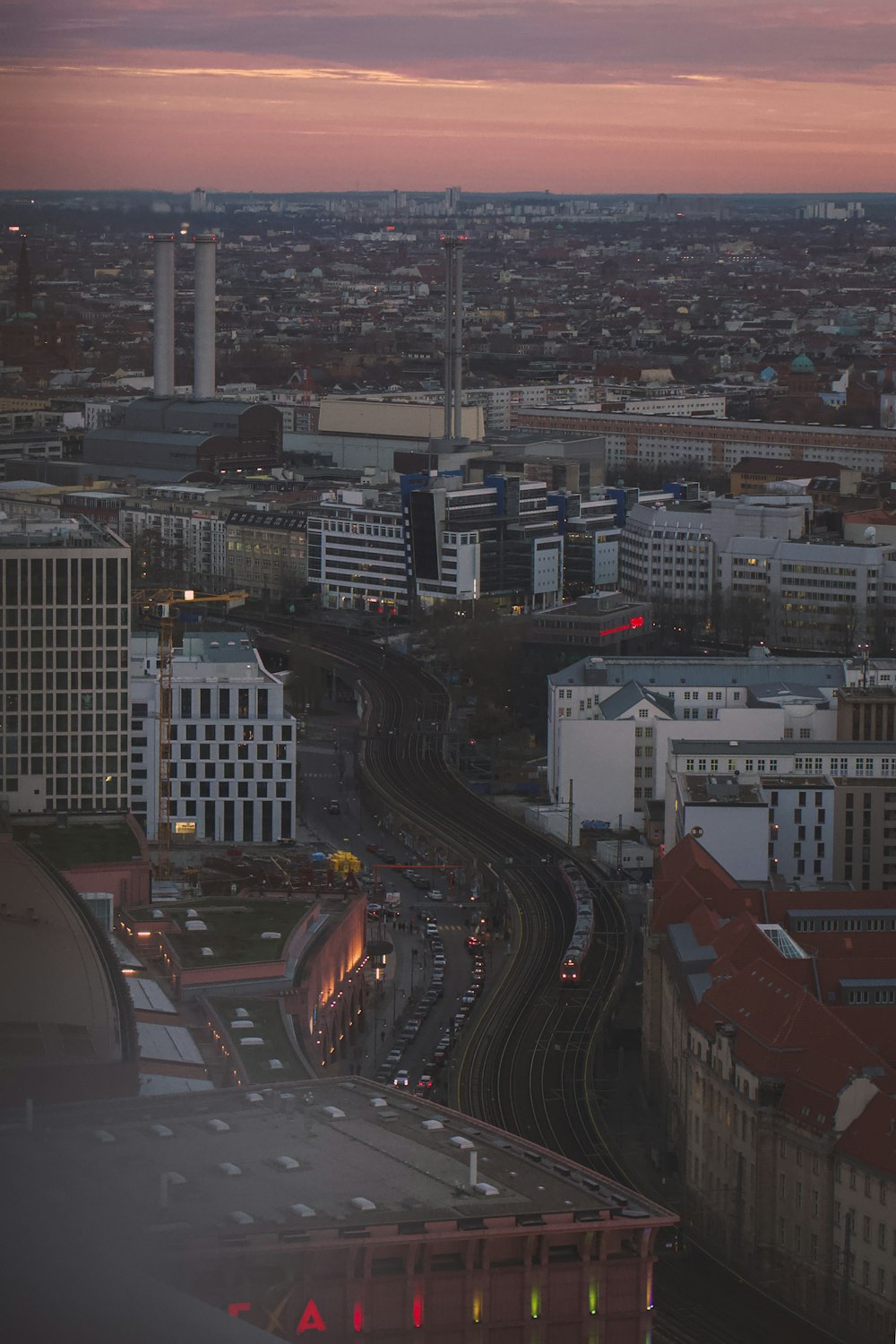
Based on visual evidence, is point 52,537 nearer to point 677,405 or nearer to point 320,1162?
point 320,1162

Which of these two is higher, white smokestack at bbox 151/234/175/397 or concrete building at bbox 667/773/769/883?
white smokestack at bbox 151/234/175/397

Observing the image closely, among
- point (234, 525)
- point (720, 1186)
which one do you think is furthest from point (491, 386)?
point (720, 1186)

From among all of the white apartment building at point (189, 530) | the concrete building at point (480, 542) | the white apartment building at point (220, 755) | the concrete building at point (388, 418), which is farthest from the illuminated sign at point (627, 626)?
the concrete building at point (388, 418)

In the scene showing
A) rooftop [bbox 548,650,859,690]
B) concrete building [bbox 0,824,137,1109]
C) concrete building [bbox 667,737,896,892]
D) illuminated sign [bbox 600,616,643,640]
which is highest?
concrete building [bbox 0,824,137,1109]

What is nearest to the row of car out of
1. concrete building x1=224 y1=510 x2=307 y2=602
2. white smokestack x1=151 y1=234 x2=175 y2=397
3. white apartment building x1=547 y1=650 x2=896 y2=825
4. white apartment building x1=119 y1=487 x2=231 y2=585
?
white apartment building x1=547 y1=650 x2=896 y2=825

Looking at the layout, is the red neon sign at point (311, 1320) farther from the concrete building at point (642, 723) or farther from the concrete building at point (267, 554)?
the concrete building at point (267, 554)

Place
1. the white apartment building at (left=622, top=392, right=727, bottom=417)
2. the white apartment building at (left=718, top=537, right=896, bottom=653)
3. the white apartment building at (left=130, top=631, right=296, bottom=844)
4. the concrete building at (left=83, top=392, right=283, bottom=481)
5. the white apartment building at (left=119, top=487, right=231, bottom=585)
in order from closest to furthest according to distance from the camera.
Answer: the white apartment building at (left=130, top=631, right=296, bottom=844)
the white apartment building at (left=718, top=537, right=896, bottom=653)
the white apartment building at (left=119, top=487, right=231, bottom=585)
the concrete building at (left=83, top=392, right=283, bottom=481)
the white apartment building at (left=622, top=392, right=727, bottom=417)

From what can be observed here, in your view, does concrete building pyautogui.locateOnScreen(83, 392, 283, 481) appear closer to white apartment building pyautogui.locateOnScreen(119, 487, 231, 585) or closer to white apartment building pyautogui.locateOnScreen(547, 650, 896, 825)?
Answer: white apartment building pyautogui.locateOnScreen(119, 487, 231, 585)
